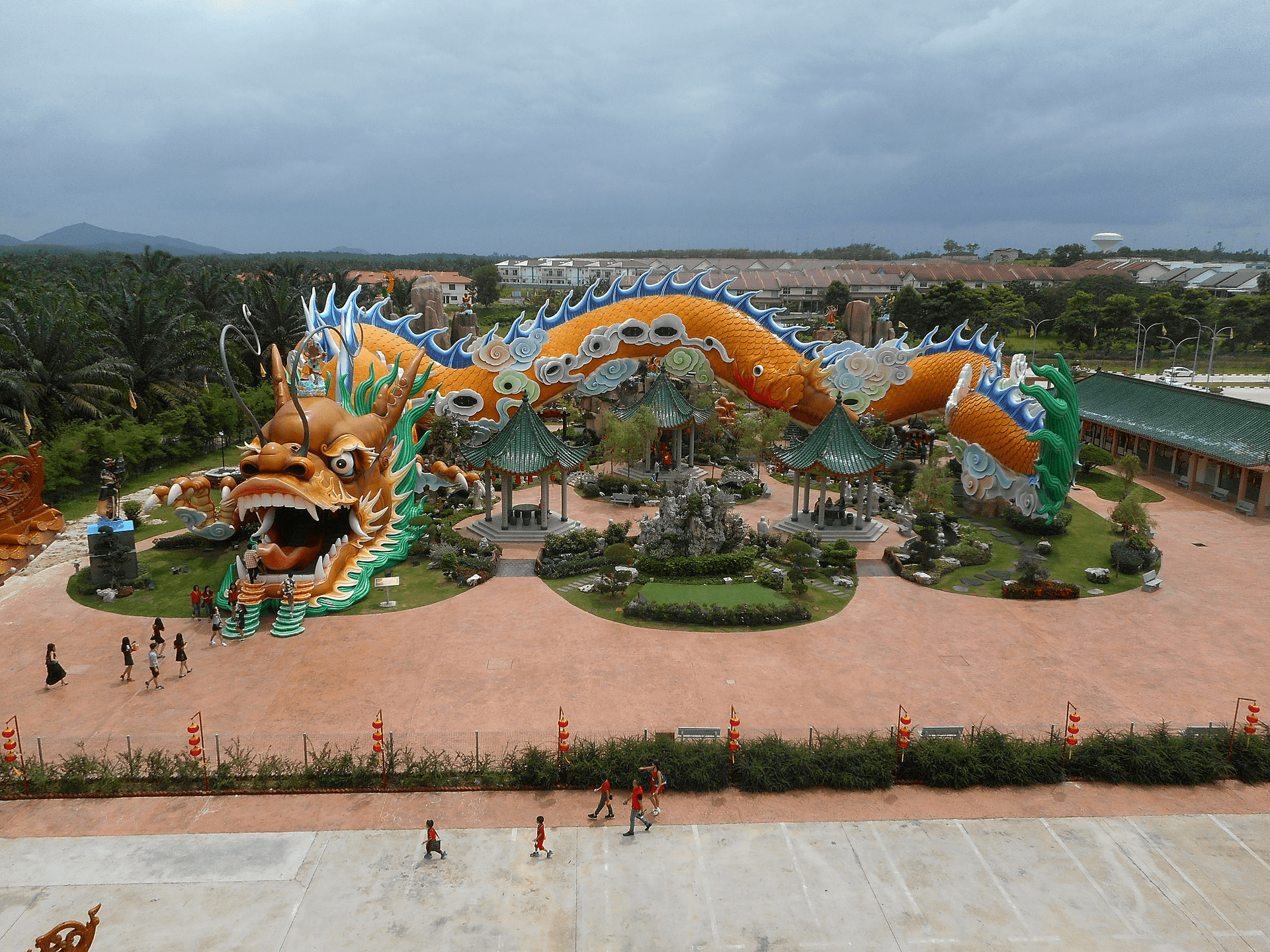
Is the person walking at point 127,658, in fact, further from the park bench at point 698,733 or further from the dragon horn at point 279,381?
the park bench at point 698,733

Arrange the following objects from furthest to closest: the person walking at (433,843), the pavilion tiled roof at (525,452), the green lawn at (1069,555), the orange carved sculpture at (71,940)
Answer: the pavilion tiled roof at (525,452)
the green lawn at (1069,555)
the person walking at (433,843)
the orange carved sculpture at (71,940)

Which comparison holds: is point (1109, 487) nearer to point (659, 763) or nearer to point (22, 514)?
point (659, 763)

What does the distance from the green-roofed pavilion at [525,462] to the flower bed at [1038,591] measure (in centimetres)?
1363

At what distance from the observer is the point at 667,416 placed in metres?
35.0

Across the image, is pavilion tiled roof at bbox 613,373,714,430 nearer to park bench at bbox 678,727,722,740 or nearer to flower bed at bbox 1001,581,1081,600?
flower bed at bbox 1001,581,1081,600

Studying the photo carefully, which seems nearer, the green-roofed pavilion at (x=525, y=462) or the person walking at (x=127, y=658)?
the person walking at (x=127, y=658)

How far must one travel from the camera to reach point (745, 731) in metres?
16.9

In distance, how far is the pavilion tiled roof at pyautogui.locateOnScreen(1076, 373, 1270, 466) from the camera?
110 feet

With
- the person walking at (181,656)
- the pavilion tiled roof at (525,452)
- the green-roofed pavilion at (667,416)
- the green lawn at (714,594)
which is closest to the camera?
the person walking at (181,656)

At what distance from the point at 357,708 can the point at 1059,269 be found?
128047 millimetres

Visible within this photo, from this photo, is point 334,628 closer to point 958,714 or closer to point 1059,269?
point 958,714

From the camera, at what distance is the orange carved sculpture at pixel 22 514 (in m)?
22.8

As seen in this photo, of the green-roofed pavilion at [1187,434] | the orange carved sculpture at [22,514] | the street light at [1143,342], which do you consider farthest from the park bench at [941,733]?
the street light at [1143,342]

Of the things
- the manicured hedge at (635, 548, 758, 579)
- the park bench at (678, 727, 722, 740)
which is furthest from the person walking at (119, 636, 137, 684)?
the manicured hedge at (635, 548, 758, 579)
